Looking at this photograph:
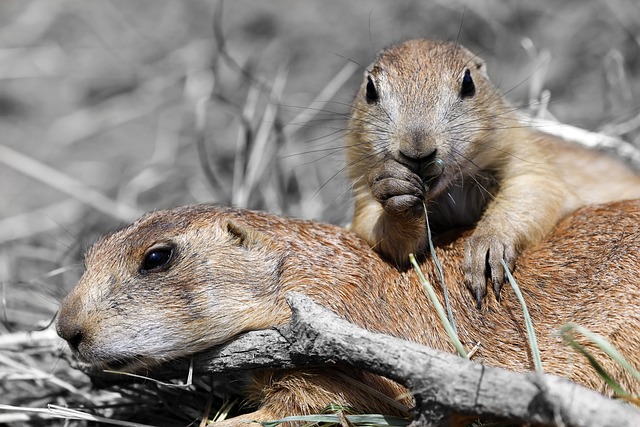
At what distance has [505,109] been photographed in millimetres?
4016

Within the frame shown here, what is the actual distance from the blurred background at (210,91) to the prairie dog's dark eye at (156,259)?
185 cm

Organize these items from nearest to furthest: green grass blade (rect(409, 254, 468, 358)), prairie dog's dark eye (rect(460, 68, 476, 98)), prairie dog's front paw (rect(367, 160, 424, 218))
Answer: green grass blade (rect(409, 254, 468, 358)) < prairie dog's front paw (rect(367, 160, 424, 218)) < prairie dog's dark eye (rect(460, 68, 476, 98))

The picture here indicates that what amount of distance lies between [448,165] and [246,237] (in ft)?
2.92

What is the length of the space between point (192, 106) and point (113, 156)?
0.83 metres

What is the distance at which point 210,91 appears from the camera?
643 centimetres

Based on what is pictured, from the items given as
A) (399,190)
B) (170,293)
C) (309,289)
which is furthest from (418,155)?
(170,293)

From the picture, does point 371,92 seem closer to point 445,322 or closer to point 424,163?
point 424,163

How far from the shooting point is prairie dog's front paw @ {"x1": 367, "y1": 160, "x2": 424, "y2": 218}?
3.10 meters

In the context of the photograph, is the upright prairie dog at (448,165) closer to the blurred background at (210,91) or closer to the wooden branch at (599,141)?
the wooden branch at (599,141)

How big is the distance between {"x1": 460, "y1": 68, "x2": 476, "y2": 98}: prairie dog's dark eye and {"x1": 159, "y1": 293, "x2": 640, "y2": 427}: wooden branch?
1361 millimetres

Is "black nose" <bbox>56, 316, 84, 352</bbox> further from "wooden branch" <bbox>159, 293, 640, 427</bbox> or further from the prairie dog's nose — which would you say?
the prairie dog's nose

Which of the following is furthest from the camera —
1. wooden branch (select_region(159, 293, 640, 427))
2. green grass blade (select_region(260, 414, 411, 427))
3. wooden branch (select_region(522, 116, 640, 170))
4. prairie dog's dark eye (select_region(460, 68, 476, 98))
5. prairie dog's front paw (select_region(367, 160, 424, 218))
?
wooden branch (select_region(522, 116, 640, 170))

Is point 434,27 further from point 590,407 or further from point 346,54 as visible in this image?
point 590,407

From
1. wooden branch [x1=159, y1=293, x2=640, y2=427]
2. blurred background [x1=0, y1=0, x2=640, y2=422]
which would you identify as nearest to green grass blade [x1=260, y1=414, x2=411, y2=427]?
wooden branch [x1=159, y1=293, x2=640, y2=427]
